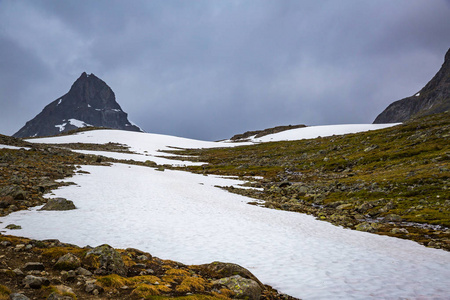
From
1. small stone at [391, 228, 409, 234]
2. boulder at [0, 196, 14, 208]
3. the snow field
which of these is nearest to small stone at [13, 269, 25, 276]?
the snow field

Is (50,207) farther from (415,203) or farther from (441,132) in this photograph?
(441,132)

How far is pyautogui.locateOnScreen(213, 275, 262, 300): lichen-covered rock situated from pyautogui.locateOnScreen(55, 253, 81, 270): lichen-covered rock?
16.5ft

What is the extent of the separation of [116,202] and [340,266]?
20.5 metres

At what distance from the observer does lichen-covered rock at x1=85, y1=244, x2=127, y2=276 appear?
8.42 metres

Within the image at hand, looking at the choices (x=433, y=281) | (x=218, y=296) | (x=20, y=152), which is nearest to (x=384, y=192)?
(x=433, y=281)

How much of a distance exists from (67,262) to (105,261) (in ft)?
3.98

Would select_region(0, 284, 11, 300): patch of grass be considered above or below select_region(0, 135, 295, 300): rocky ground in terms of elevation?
above

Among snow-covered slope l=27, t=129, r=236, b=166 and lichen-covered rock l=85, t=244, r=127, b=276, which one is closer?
lichen-covered rock l=85, t=244, r=127, b=276

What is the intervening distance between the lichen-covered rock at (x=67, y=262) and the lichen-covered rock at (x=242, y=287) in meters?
5.03

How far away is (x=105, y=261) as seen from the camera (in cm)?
866

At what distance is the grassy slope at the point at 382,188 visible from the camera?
909 inches

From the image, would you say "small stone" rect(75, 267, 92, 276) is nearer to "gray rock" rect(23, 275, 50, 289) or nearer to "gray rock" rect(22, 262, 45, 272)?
"gray rock" rect(22, 262, 45, 272)

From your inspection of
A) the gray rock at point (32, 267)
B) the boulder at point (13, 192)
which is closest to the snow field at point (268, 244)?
the boulder at point (13, 192)

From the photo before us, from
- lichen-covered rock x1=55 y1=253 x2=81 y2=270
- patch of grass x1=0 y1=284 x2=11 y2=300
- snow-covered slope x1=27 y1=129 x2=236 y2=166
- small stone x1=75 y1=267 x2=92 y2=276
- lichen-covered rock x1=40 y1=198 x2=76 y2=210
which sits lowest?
lichen-covered rock x1=40 y1=198 x2=76 y2=210
